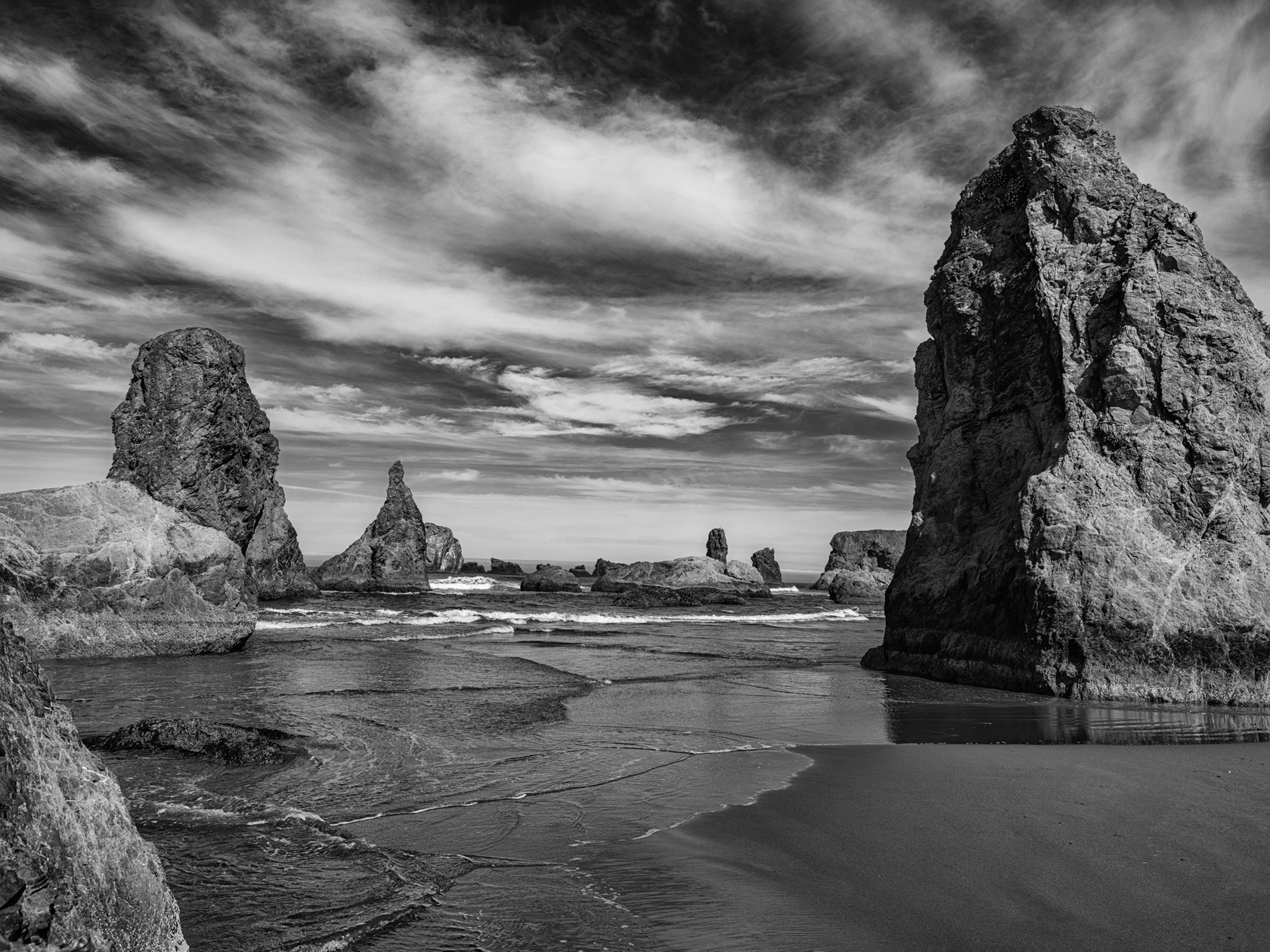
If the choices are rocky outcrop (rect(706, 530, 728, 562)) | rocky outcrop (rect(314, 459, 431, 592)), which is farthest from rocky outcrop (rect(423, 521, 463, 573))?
rocky outcrop (rect(706, 530, 728, 562))

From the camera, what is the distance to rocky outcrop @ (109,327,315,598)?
128 ft

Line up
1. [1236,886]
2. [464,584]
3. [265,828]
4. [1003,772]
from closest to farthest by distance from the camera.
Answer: [1236,886]
[265,828]
[1003,772]
[464,584]

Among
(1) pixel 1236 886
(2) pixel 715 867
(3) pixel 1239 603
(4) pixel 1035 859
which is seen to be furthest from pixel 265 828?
(3) pixel 1239 603

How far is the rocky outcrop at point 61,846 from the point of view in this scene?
2367mm

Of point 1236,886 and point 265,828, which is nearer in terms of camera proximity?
point 1236,886

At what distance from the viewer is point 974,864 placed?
4.96m

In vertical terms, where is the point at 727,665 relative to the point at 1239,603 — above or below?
below

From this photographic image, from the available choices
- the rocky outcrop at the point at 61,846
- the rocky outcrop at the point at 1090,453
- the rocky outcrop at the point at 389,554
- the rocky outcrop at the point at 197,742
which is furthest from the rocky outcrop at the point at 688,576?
the rocky outcrop at the point at 61,846

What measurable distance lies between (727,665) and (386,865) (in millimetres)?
14371

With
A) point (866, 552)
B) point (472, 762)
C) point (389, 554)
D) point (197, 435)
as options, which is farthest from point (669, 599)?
point (472, 762)

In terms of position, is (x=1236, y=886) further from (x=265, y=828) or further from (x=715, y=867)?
(x=265, y=828)

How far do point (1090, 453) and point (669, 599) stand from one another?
41734 mm

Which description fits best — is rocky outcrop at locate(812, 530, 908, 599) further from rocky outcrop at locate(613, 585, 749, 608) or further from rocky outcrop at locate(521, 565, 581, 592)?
rocky outcrop at locate(521, 565, 581, 592)

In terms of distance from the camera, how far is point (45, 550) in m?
16.8
